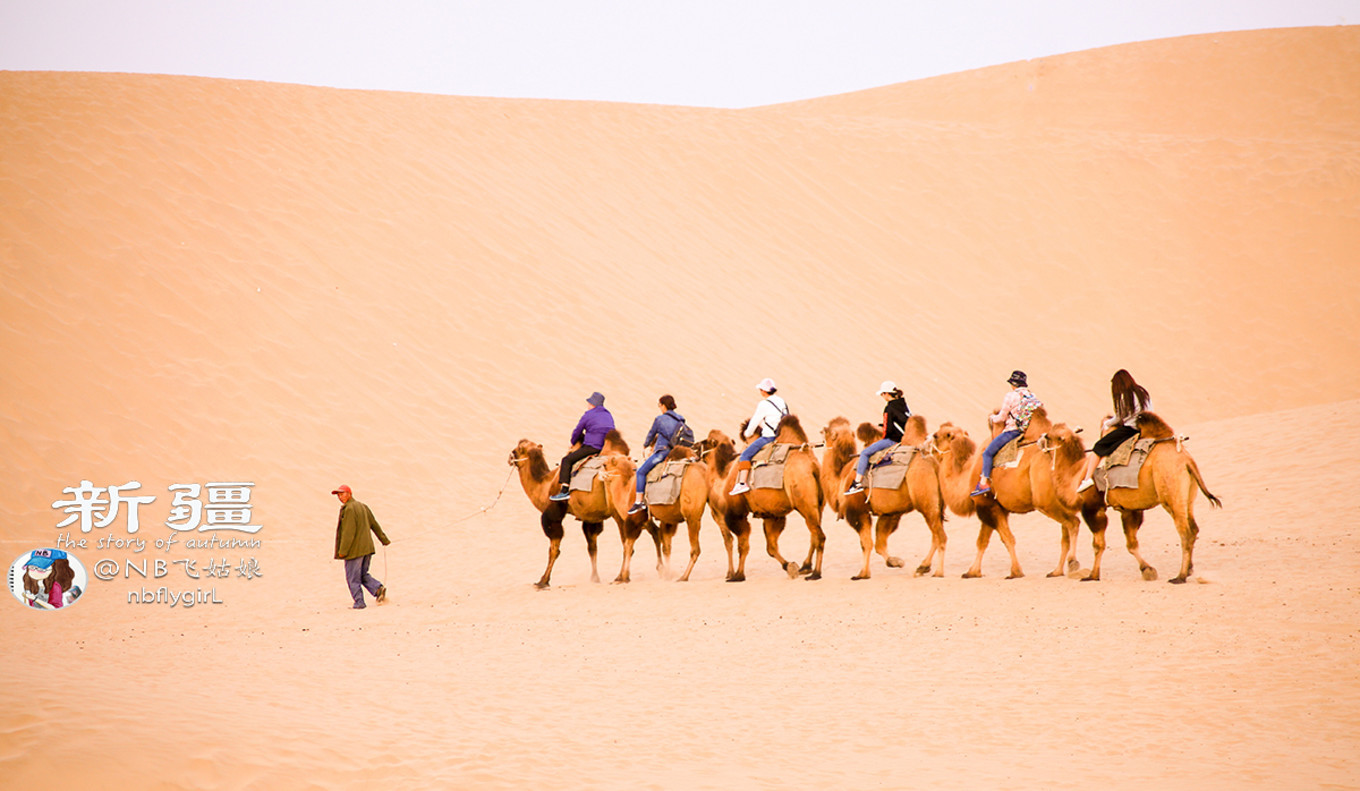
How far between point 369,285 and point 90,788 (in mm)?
19594

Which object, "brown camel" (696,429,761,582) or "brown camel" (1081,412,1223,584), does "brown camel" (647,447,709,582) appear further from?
"brown camel" (1081,412,1223,584)

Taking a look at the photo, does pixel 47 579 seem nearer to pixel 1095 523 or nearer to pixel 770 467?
pixel 770 467

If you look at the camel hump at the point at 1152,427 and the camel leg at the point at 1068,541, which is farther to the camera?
the camel leg at the point at 1068,541

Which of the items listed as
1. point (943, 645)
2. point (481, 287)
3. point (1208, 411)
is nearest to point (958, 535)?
point (943, 645)

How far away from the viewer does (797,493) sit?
42.8 feet

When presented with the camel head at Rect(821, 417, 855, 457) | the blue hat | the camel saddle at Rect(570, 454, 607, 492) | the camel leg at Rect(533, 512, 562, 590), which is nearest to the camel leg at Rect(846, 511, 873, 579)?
the camel head at Rect(821, 417, 855, 457)

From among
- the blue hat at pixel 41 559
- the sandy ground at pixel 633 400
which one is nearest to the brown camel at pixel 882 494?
the sandy ground at pixel 633 400

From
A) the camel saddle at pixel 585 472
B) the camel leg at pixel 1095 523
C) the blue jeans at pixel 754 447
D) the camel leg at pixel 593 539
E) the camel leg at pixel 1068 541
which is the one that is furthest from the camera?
the camel leg at pixel 593 539

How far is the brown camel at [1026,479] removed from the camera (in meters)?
11.8

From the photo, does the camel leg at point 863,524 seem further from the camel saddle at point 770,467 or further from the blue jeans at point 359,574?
the blue jeans at point 359,574

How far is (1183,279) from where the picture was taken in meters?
34.1

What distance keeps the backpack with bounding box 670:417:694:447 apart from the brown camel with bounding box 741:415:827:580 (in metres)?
1.12

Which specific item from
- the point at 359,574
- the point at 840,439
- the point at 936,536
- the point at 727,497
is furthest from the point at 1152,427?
the point at 359,574

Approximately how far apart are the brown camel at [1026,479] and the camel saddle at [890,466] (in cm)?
30
